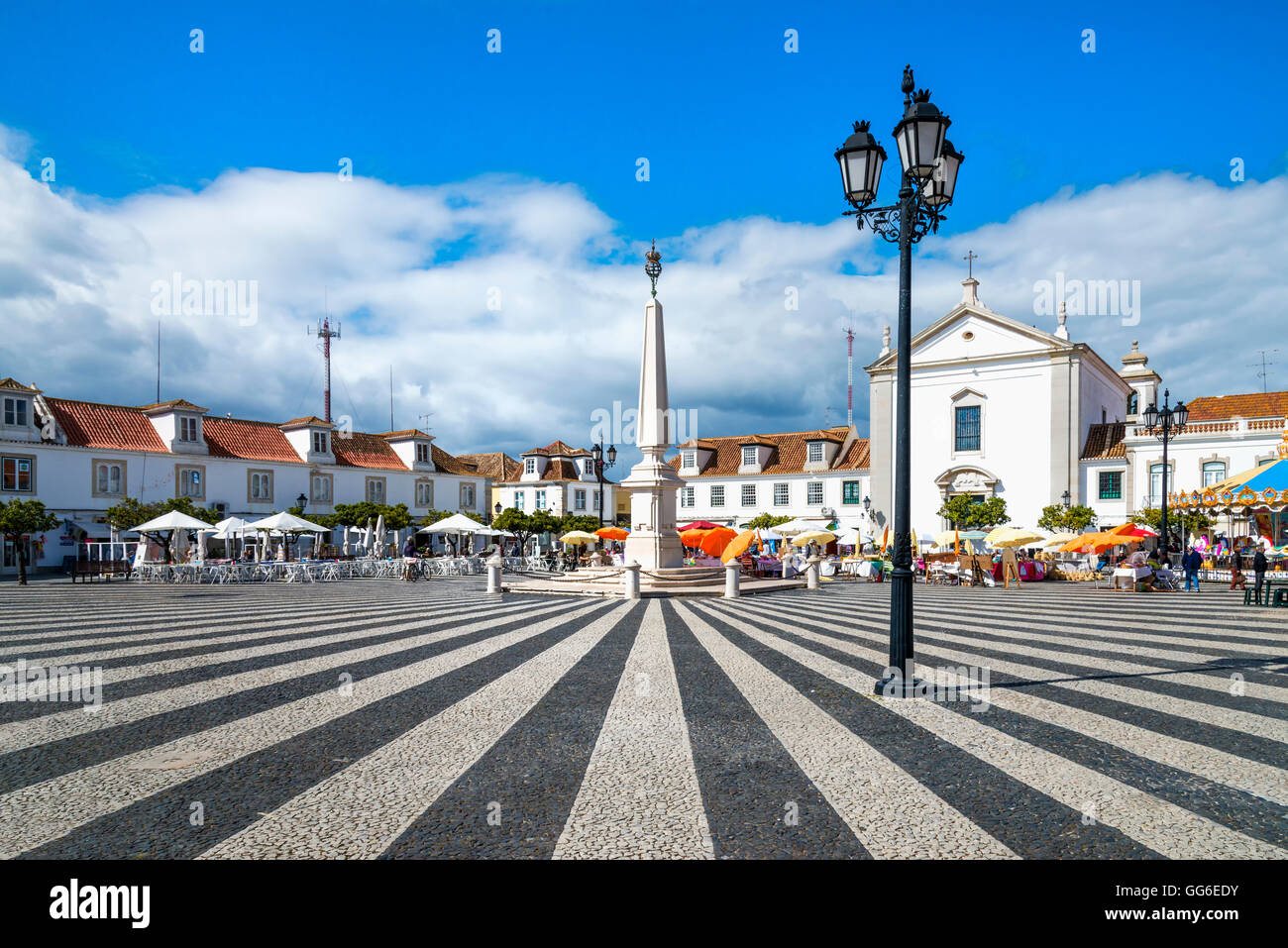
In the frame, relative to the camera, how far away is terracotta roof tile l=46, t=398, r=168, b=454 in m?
39.5

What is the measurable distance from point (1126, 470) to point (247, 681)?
45.3 m

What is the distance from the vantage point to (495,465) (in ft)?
228

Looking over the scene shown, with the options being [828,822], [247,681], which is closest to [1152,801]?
[828,822]

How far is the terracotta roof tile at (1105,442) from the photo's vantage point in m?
42.1

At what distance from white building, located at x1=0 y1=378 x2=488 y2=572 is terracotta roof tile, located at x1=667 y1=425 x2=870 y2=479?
20.5 m

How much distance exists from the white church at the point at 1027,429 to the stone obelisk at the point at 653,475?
85.8ft

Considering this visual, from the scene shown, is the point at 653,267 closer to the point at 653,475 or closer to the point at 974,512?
the point at 653,475

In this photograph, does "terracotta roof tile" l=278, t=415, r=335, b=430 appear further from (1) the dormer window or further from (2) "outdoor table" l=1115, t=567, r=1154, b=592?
(2) "outdoor table" l=1115, t=567, r=1154, b=592

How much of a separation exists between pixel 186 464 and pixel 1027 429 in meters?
49.5

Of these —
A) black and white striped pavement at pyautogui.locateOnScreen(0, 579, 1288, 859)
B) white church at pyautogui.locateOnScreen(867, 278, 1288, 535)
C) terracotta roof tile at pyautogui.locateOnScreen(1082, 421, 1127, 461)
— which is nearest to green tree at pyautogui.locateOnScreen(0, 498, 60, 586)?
black and white striped pavement at pyautogui.locateOnScreen(0, 579, 1288, 859)

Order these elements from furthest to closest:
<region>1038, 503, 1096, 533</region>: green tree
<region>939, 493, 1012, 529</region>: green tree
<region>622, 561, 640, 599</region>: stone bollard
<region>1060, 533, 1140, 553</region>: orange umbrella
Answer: <region>939, 493, 1012, 529</region>: green tree → <region>1038, 503, 1096, 533</region>: green tree → <region>1060, 533, 1140, 553</region>: orange umbrella → <region>622, 561, 640, 599</region>: stone bollard

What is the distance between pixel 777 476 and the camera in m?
55.0

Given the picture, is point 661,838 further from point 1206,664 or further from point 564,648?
point 1206,664
